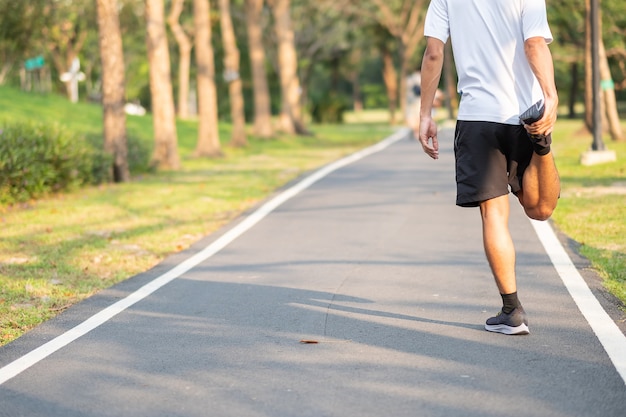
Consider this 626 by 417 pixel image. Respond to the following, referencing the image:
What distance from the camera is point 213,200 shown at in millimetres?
15172

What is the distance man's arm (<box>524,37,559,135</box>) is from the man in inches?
0.6

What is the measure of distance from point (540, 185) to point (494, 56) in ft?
2.57

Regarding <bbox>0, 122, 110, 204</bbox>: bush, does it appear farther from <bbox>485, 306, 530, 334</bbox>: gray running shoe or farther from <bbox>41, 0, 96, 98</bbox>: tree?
<bbox>41, 0, 96, 98</bbox>: tree

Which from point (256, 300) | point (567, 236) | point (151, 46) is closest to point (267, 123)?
point (151, 46)

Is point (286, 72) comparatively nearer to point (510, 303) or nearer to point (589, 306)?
point (589, 306)

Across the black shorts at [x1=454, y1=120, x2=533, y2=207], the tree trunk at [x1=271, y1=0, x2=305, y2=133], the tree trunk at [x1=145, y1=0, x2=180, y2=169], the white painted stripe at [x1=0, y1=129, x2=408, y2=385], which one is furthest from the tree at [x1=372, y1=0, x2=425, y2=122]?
the black shorts at [x1=454, y1=120, x2=533, y2=207]

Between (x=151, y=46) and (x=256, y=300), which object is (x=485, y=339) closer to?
(x=256, y=300)

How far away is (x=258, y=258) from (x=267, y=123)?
25.1 metres

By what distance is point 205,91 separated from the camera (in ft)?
86.3

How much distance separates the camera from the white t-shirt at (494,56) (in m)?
5.98

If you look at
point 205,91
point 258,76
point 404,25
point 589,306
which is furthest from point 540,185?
point 404,25

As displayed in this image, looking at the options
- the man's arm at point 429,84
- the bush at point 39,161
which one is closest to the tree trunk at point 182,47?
the bush at point 39,161

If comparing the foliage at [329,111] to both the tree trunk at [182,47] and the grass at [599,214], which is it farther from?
the grass at [599,214]

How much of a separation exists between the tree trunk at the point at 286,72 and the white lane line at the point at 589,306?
2724 cm
